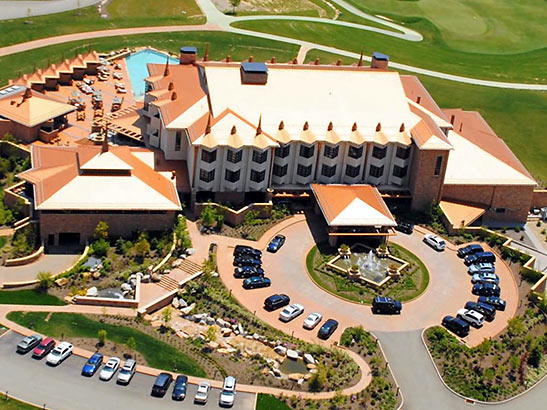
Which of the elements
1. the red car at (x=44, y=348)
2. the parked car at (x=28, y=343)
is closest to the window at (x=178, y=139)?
the red car at (x=44, y=348)

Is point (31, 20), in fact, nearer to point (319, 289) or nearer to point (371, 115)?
point (371, 115)

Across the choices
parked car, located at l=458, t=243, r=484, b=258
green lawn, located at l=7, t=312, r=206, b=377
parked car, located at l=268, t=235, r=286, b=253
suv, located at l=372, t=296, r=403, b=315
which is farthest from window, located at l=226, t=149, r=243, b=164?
parked car, located at l=458, t=243, r=484, b=258

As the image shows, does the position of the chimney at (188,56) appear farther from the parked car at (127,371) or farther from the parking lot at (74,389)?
the parking lot at (74,389)

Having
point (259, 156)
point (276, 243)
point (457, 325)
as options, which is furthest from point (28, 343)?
point (457, 325)

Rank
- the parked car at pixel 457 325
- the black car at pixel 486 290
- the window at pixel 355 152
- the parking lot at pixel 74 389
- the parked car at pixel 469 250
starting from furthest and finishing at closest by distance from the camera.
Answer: the window at pixel 355 152, the parked car at pixel 469 250, the black car at pixel 486 290, the parked car at pixel 457 325, the parking lot at pixel 74 389

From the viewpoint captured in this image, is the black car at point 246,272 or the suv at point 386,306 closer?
the suv at point 386,306

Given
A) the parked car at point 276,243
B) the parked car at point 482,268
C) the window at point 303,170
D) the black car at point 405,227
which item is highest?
the window at point 303,170

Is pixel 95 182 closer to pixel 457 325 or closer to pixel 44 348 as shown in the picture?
pixel 44 348
